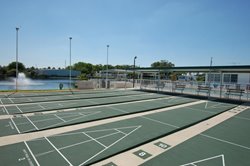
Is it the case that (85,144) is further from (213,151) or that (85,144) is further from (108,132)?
(213,151)

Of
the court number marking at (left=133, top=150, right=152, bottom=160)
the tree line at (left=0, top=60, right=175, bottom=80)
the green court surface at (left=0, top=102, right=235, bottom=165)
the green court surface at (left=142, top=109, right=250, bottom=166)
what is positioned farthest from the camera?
the tree line at (left=0, top=60, right=175, bottom=80)

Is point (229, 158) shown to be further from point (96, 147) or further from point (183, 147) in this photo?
point (96, 147)

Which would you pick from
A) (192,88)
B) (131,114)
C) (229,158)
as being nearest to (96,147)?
(229,158)

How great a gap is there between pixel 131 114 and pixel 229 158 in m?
5.96

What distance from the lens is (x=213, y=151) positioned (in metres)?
5.61

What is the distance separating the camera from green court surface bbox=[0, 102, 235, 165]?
470 cm

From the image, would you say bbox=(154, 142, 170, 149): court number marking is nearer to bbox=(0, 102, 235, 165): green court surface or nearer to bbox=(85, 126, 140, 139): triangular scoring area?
bbox=(0, 102, 235, 165): green court surface

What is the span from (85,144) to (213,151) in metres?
4.32

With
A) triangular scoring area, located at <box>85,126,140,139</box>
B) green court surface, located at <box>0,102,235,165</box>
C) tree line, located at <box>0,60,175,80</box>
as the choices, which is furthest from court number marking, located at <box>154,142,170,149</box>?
tree line, located at <box>0,60,175,80</box>

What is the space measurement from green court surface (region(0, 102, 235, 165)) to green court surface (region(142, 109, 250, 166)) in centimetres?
110

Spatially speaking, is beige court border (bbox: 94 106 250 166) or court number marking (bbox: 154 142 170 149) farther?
court number marking (bbox: 154 142 170 149)

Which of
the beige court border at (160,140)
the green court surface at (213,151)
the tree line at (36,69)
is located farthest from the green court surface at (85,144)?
the tree line at (36,69)

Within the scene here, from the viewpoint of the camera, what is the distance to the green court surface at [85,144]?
4.70 meters

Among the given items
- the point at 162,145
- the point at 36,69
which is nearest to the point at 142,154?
the point at 162,145
